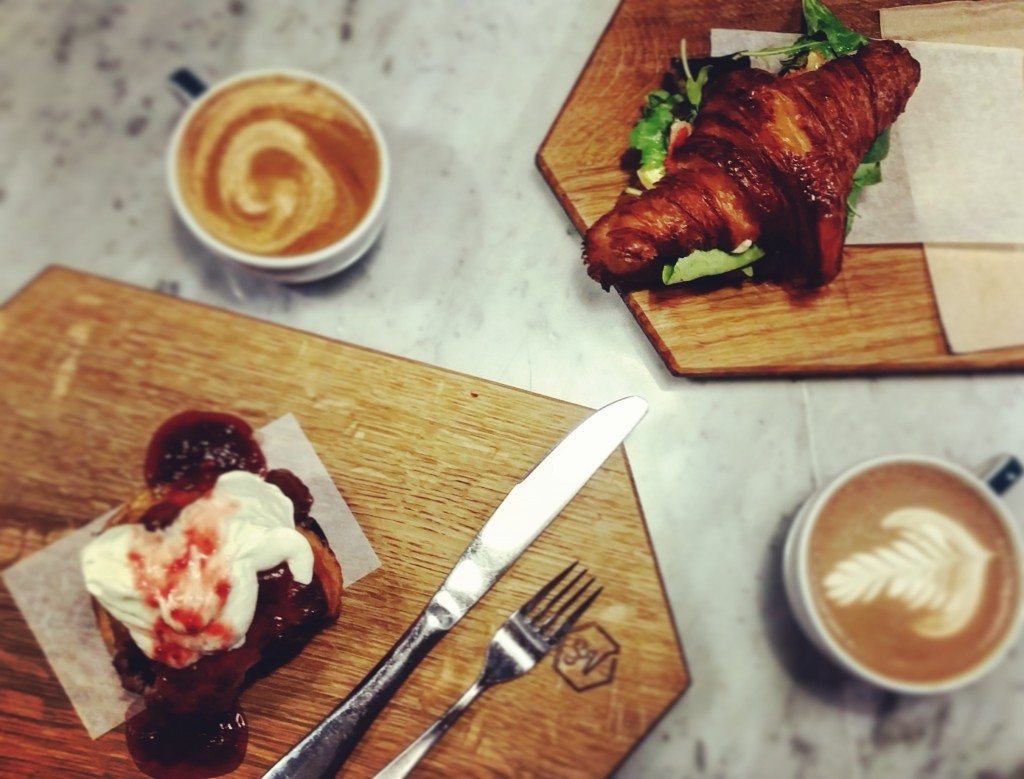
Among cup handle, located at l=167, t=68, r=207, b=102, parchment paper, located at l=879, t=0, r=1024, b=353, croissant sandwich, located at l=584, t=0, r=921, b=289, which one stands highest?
cup handle, located at l=167, t=68, r=207, b=102

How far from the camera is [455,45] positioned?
5.62 ft

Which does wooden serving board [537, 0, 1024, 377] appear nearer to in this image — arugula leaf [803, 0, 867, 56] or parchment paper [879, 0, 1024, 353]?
parchment paper [879, 0, 1024, 353]

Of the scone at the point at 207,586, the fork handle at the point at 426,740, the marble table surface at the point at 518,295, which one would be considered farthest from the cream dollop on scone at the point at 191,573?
the marble table surface at the point at 518,295

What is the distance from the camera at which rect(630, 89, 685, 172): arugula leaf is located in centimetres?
144

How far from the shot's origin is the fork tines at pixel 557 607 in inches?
54.7

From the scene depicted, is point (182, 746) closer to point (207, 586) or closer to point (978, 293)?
point (207, 586)

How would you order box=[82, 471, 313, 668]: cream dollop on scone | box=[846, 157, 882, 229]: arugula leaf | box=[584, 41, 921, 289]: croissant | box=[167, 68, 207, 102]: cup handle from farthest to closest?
box=[167, 68, 207, 102]: cup handle
box=[846, 157, 882, 229]: arugula leaf
box=[584, 41, 921, 289]: croissant
box=[82, 471, 313, 668]: cream dollop on scone

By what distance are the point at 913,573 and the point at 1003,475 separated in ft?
0.85

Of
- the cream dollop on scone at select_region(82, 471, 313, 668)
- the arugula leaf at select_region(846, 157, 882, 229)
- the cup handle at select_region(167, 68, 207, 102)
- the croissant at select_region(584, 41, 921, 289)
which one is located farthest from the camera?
the cup handle at select_region(167, 68, 207, 102)

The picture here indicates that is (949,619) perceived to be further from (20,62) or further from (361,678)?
(20,62)

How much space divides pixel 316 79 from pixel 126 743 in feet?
4.17

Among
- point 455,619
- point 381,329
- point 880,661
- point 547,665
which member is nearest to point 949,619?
point 880,661

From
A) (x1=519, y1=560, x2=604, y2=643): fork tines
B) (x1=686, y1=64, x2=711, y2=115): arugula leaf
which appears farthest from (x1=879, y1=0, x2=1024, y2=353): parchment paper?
(x1=519, y1=560, x2=604, y2=643): fork tines

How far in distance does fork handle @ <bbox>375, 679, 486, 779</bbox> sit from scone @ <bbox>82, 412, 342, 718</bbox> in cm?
26
